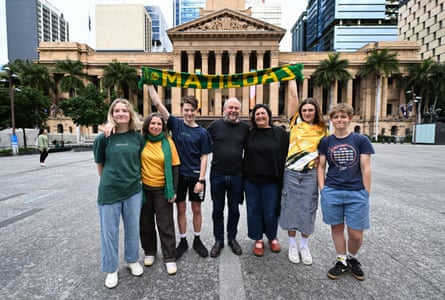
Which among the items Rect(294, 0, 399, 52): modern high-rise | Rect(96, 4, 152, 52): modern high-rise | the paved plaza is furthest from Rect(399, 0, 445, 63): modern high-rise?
Rect(96, 4, 152, 52): modern high-rise

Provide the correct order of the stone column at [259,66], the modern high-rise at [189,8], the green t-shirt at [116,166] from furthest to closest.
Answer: the modern high-rise at [189,8]
the stone column at [259,66]
the green t-shirt at [116,166]

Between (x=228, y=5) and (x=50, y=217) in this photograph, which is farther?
(x=228, y=5)

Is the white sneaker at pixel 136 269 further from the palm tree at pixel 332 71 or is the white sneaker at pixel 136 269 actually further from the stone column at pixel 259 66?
the palm tree at pixel 332 71

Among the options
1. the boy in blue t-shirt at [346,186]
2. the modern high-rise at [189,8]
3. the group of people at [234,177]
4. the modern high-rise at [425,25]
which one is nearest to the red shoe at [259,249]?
the group of people at [234,177]

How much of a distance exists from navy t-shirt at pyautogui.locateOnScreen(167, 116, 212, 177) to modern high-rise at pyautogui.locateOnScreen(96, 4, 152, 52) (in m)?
106

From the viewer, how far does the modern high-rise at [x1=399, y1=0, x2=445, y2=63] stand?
5819 centimetres

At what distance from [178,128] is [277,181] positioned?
159 centimetres

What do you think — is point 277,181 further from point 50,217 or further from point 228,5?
point 228,5

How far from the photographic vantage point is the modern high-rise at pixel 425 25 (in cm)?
5819

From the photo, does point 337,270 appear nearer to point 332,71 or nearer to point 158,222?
point 158,222

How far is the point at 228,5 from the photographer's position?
50.9m

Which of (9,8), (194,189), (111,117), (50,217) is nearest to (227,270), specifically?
(194,189)

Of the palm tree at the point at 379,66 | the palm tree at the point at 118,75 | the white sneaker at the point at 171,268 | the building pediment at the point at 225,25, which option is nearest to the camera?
the white sneaker at the point at 171,268

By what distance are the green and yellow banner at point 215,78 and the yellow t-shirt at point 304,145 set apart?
0.96 m
